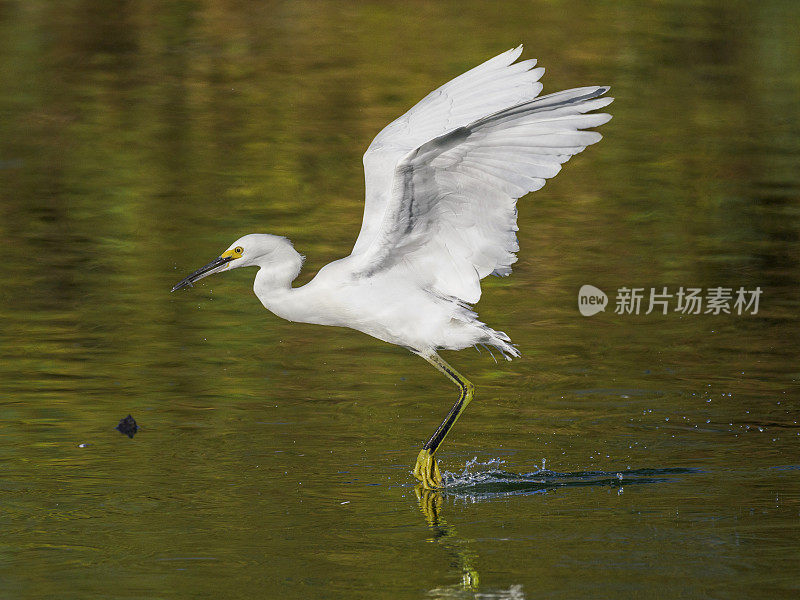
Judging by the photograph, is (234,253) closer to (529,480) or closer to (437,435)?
(437,435)

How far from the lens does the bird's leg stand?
770cm

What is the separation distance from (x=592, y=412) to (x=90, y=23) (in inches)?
746

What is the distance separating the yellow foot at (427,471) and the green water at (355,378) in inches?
6.2

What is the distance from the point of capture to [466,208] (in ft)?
26.0

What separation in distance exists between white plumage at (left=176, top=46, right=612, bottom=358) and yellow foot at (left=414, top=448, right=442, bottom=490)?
79 centimetres

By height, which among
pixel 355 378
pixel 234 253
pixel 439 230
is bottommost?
pixel 355 378

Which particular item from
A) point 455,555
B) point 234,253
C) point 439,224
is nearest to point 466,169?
point 439,224

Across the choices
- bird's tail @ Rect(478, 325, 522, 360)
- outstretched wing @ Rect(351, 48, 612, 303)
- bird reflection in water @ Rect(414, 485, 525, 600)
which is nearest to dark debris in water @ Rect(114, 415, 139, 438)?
outstretched wing @ Rect(351, 48, 612, 303)

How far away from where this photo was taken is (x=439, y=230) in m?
8.04

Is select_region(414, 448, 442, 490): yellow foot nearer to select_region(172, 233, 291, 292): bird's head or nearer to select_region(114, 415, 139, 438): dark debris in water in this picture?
select_region(172, 233, 291, 292): bird's head

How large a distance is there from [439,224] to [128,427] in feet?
6.86

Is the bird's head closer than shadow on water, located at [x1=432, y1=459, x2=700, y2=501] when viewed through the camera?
No

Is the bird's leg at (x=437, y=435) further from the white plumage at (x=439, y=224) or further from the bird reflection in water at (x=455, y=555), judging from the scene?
the white plumage at (x=439, y=224)

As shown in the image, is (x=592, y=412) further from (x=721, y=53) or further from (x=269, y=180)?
A: (x=721, y=53)
